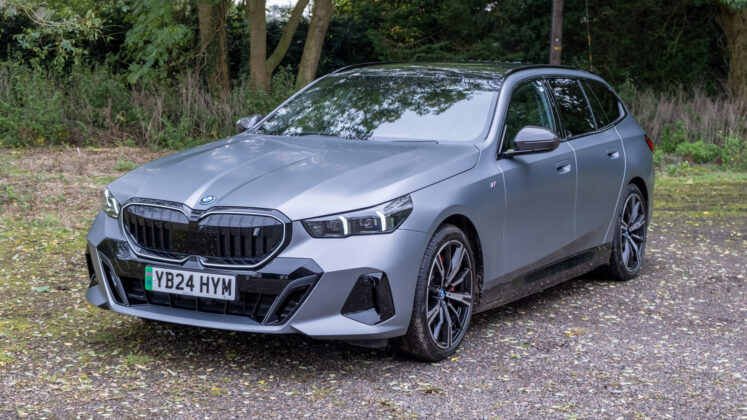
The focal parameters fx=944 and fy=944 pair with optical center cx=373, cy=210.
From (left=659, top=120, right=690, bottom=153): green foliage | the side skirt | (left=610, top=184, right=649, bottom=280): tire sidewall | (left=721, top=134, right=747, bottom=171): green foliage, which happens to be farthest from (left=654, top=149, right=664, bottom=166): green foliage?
the side skirt

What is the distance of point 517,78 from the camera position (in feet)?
21.3

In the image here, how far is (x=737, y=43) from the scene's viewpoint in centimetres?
1958

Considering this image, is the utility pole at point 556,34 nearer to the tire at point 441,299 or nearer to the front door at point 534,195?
the front door at point 534,195

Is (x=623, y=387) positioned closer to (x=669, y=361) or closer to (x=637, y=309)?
(x=669, y=361)

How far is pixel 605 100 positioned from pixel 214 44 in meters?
11.4

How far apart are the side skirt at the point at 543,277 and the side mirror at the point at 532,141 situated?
→ 0.83 meters

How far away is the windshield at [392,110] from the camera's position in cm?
596

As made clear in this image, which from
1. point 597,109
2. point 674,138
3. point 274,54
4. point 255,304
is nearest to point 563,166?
point 597,109

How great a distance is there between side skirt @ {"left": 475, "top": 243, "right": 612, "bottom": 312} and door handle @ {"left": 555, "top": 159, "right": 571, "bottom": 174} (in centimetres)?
64

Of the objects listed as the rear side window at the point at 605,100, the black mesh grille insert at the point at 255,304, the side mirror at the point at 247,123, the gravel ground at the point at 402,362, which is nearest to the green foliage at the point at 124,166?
the gravel ground at the point at 402,362

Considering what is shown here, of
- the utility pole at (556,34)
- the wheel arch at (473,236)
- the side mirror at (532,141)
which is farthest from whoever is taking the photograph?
the utility pole at (556,34)

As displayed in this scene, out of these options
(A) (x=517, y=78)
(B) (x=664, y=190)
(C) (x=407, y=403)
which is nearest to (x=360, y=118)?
(A) (x=517, y=78)

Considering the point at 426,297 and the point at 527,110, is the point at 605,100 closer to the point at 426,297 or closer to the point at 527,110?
the point at 527,110

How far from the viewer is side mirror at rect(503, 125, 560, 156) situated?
5.81 metres
